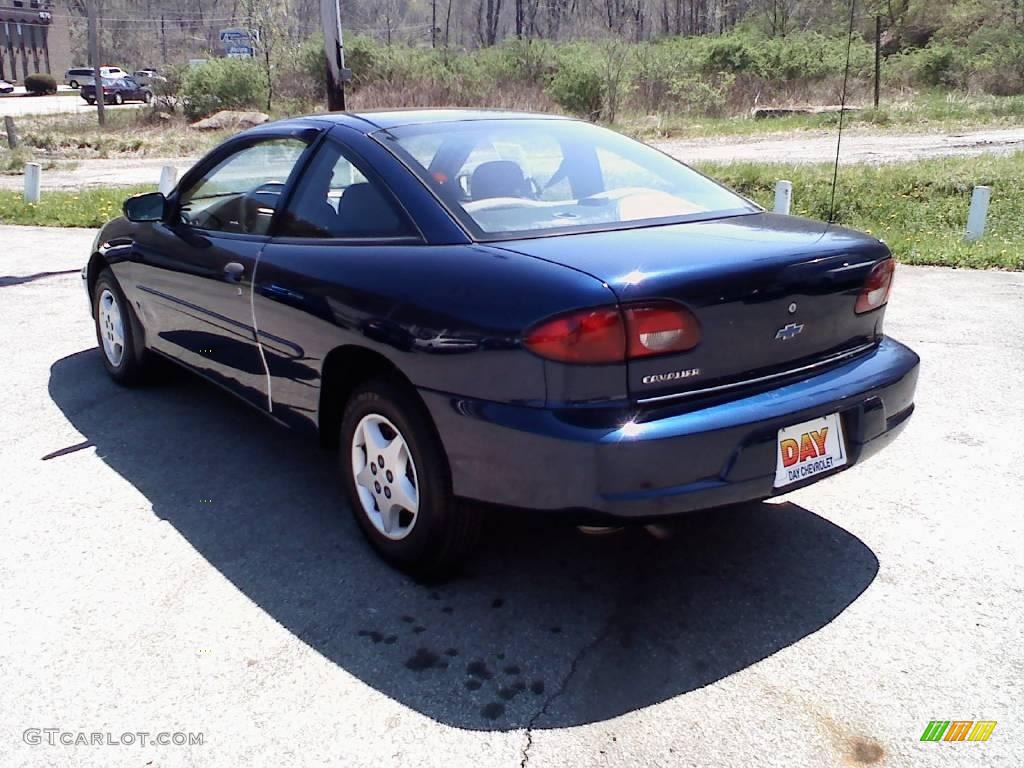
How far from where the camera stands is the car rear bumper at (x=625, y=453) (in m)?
2.64

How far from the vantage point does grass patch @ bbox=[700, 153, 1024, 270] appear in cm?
923

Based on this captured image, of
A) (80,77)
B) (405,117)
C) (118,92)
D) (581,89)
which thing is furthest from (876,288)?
(80,77)

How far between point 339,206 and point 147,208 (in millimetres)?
1523

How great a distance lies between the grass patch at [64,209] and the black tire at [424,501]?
385 inches

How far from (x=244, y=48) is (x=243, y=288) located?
39.6m

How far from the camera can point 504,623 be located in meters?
3.06

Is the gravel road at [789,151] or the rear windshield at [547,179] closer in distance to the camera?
the rear windshield at [547,179]

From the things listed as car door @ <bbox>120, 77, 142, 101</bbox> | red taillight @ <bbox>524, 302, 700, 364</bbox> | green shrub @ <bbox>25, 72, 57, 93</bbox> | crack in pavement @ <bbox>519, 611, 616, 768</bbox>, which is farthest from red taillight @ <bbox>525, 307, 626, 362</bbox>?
green shrub @ <bbox>25, 72, 57, 93</bbox>

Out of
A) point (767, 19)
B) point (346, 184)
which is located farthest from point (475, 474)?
point (767, 19)

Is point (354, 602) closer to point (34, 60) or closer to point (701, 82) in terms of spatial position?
point (701, 82)

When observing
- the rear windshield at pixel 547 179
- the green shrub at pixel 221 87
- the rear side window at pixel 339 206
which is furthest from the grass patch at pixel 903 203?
the green shrub at pixel 221 87

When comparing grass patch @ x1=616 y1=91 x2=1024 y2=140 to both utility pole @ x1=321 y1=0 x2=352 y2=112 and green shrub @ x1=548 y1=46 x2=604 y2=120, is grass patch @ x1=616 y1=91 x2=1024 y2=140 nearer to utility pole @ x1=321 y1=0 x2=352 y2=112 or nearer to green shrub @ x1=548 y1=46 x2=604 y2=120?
green shrub @ x1=548 y1=46 x2=604 y2=120

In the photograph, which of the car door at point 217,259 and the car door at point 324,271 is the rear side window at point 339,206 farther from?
the car door at point 217,259

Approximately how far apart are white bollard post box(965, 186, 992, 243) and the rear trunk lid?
7465mm
